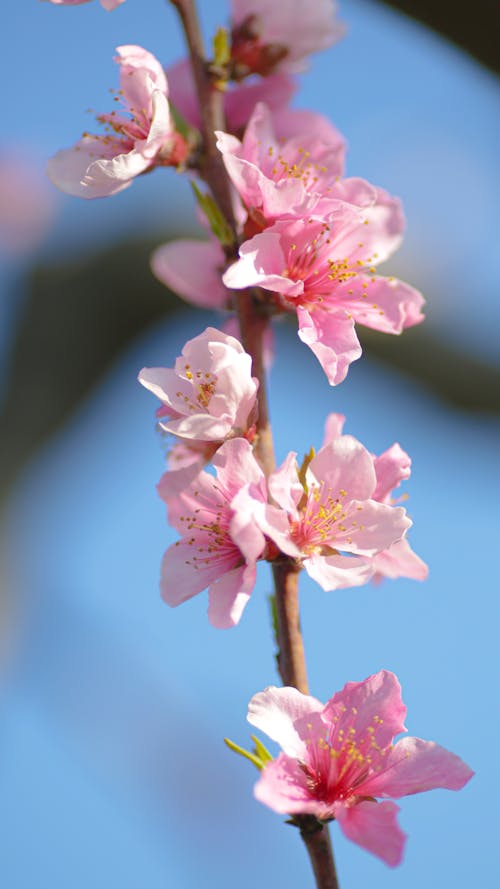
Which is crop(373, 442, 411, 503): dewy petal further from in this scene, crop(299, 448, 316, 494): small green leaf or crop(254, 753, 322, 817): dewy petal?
crop(254, 753, 322, 817): dewy petal

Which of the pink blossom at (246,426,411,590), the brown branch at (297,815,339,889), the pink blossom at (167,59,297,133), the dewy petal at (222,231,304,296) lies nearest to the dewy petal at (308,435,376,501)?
the pink blossom at (246,426,411,590)

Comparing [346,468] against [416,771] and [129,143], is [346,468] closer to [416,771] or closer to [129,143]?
[416,771]

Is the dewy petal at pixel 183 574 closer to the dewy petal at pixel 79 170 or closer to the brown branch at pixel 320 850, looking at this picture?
the brown branch at pixel 320 850

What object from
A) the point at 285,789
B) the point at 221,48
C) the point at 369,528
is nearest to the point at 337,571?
the point at 369,528

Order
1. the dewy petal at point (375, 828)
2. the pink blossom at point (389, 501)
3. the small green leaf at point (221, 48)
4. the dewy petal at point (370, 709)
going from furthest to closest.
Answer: the small green leaf at point (221, 48) → the pink blossom at point (389, 501) → the dewy petal at point (370, 709) → the dewy petal at point (375, 828)

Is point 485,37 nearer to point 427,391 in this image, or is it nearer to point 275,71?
point 275,71

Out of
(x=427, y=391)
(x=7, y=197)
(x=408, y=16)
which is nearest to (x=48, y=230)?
(x=7, y=197)

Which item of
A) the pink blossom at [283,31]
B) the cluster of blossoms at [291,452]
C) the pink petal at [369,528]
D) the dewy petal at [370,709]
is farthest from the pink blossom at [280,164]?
the dewy petal at [370,709]
